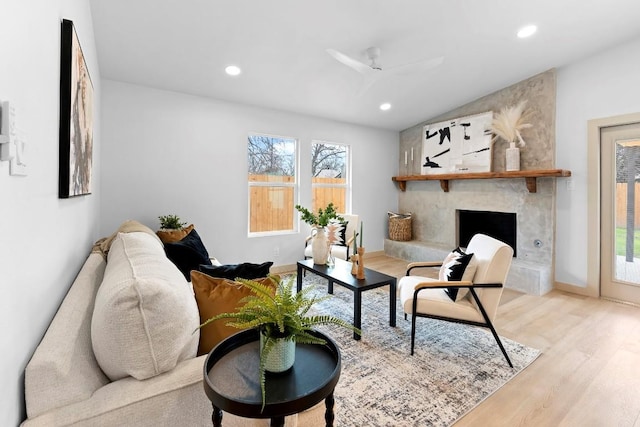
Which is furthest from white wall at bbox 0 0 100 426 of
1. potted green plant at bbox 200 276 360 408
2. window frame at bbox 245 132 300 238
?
window frame at bbox 245 132 300 238

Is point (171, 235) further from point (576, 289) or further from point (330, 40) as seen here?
point (576, 289)

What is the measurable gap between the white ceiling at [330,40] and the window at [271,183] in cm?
66

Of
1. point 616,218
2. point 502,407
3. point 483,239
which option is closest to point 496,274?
point 483,239

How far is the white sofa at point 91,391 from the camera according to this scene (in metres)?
0.89

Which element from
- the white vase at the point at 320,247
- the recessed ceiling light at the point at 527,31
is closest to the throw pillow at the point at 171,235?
the white vase at the point at 320,247

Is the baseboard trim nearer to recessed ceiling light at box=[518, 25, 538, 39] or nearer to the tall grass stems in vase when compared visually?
the tall grass stems in vase

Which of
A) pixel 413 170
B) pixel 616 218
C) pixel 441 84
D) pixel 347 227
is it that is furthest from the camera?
pixel 413 170

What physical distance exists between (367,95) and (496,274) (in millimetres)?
2947

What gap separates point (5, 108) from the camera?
74cm

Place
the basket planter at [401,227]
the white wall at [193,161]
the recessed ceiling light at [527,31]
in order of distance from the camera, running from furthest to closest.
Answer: the basket planter at [401,227]
the white wall at [193,161]
the recessed ceiling light at [527,31]

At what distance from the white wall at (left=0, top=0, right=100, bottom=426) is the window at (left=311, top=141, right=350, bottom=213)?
378cm

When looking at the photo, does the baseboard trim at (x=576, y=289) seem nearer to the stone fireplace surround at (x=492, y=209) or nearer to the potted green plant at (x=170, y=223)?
the stone fireplace surround at (x=492, y=209)

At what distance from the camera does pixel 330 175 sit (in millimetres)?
5273

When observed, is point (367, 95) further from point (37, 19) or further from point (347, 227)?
point (37, 19)
